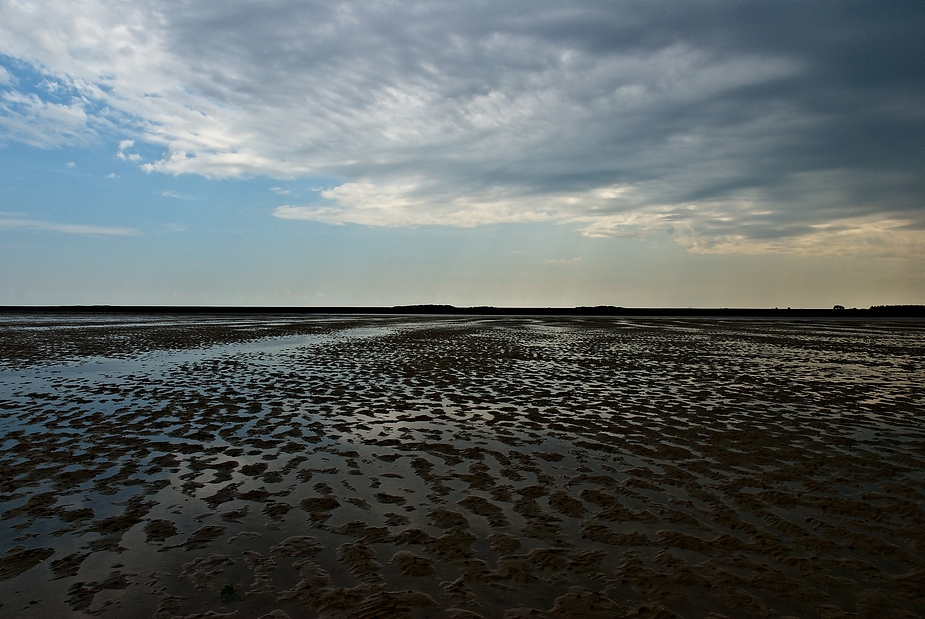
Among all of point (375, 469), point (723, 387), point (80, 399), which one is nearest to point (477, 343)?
point (723, 387)

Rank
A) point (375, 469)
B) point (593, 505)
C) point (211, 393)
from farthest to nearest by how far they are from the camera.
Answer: point (211, 393), point (375, 469), point (593, 505)

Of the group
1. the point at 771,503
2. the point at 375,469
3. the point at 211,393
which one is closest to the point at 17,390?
the point at 211,393

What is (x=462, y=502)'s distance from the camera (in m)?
6.75

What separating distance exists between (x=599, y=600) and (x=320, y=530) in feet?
10.4

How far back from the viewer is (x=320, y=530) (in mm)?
5855

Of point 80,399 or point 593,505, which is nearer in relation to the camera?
point 593,505

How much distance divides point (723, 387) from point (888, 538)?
1106 cm

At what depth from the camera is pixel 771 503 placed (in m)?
6.70

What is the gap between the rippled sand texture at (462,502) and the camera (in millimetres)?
4562

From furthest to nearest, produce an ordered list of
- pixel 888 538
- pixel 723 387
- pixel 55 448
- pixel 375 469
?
pixel 723 387, pixel 55 448, pixel 375 469, pixel 888 538

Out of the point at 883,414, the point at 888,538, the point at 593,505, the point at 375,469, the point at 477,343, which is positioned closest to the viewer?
the point at 888,538

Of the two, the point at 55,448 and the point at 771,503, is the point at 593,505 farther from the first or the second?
the point at 55,448

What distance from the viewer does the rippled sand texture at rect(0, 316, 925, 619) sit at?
180 inches

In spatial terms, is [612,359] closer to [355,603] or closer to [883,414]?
[883,414]
